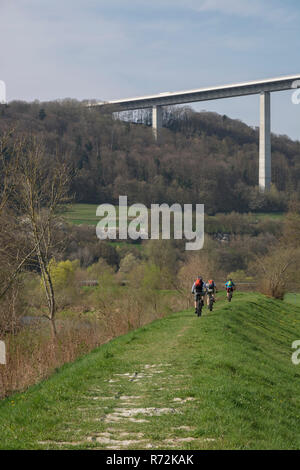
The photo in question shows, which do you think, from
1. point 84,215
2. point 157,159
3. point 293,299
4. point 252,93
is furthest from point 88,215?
point 293,299

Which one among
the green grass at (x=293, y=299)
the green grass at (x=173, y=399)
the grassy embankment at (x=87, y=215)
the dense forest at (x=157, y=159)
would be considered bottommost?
the green grass at (x=293, y=299)

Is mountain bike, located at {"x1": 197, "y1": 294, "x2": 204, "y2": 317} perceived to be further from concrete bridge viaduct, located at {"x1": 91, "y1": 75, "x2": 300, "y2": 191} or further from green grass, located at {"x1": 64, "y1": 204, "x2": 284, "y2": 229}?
concrete bridge viaduct, located at {"x1": 91, "y1": 75, "x2": 300, "y2": 191}

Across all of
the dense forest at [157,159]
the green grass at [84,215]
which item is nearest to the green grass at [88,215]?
the green grass at [84,215]

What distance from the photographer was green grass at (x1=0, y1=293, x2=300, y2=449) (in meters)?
6.64

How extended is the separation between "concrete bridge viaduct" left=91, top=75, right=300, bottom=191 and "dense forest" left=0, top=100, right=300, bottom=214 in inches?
140

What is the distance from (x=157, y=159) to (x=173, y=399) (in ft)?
319

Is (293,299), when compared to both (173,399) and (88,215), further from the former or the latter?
(88,215)

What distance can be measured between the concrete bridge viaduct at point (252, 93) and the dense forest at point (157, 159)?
3.56 m

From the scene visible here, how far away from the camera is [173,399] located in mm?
8367

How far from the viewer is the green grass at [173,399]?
6.64m

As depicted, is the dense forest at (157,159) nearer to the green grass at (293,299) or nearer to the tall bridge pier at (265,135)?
the tall bridge pier at (265,135)

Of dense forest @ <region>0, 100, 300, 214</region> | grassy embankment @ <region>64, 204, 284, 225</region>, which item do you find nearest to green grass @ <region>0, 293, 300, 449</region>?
grassy embankment @ <region>64, 204, 284, 225</region>

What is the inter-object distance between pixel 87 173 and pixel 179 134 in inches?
1336

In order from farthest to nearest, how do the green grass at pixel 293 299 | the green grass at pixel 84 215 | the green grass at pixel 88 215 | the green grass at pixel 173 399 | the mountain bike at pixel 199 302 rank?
the green grass at pixel 88 215
the green grass at pixel 84 215
the green grass at pixel 293 299
the mountain bike at pixel 199 302
the green grass at pixel 173 399
